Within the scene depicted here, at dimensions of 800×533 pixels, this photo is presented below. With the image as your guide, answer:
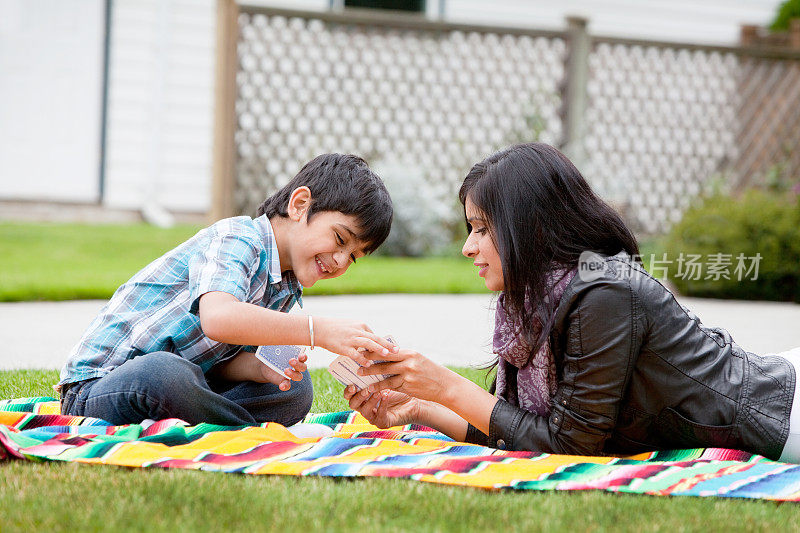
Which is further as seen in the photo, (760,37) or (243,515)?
(760,37)

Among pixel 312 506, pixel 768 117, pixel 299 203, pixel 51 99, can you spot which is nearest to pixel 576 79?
pixel 768 117

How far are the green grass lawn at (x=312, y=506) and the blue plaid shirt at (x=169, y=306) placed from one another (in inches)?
21.8

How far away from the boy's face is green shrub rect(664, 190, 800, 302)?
541 cm

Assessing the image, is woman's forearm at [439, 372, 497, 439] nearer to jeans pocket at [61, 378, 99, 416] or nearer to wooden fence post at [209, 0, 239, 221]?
jeans pocket at [61, 378, 99, 416]

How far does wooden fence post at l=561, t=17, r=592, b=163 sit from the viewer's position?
32.0 ft

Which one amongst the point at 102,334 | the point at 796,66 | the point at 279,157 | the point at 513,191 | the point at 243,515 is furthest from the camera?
the point at 796,66

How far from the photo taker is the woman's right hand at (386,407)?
8.86 ft

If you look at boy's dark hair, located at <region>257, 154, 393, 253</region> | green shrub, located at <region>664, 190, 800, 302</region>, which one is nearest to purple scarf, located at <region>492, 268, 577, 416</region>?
boy's dark hair, located at <region>257, 154, 393, 253</region>

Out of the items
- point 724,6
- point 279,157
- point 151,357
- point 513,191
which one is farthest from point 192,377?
point 724,6

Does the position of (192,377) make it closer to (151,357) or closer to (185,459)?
(151,357)

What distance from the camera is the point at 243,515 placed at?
1816mm

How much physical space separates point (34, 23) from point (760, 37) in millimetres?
8772

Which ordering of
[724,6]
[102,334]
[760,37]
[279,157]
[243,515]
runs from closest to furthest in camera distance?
[243,515]
[102,334]
[279,157]
[760,37]
[724,6]

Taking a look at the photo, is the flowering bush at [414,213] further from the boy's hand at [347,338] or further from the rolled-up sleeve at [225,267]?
the boy's hand at [347,338]
